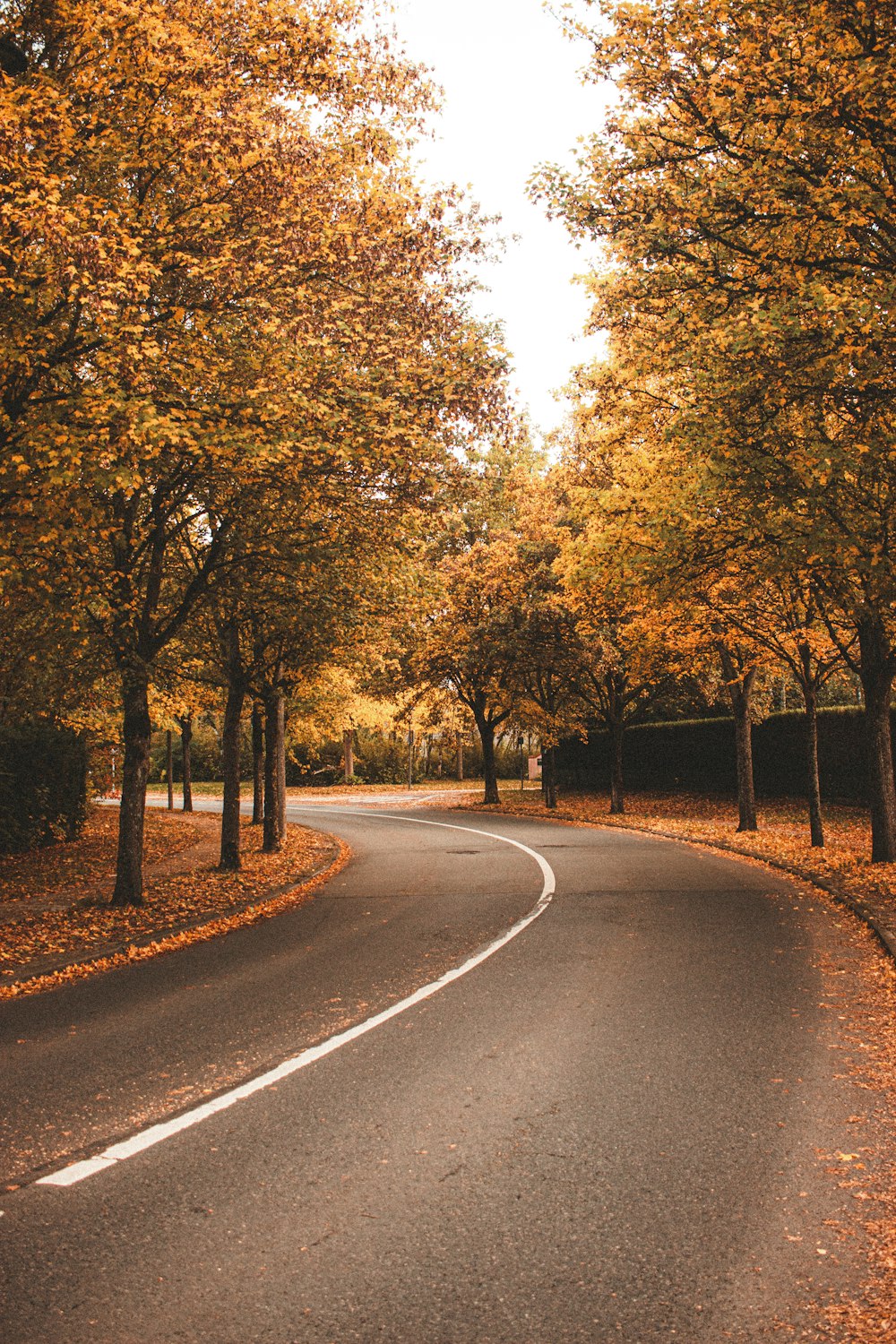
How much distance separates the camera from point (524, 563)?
3172 centimetres

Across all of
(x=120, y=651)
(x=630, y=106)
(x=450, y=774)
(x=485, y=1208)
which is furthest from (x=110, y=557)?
(x=450, y=774)

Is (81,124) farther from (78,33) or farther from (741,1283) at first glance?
(741,1283)

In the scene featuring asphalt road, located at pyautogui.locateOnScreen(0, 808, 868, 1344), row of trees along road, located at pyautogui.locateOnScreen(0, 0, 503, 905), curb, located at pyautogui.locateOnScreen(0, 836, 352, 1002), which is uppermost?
row of trees along road, located at pyautogui.locateOnScreen(0, 0, 503, 905)

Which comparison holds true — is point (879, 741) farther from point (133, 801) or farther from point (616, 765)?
point (616, 765)

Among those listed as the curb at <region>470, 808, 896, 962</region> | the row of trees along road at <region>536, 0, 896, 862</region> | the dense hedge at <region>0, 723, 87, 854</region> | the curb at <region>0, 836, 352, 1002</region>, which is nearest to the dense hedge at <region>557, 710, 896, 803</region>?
the curb at <region>470, 808, 896, 962</region>

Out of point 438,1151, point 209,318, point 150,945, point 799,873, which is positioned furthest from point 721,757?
point 438,1151

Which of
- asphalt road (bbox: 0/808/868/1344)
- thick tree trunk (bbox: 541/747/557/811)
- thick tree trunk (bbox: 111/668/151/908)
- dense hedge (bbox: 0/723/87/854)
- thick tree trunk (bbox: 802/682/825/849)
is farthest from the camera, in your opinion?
thick tree trunk (bbox: 541/747/557/811)

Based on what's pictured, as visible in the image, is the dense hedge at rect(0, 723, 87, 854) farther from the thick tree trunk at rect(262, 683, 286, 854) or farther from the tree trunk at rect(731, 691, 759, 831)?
the tree trunk at rect(731, 691, 759, 831)

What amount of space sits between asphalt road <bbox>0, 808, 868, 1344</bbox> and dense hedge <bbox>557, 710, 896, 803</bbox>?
2022 cm

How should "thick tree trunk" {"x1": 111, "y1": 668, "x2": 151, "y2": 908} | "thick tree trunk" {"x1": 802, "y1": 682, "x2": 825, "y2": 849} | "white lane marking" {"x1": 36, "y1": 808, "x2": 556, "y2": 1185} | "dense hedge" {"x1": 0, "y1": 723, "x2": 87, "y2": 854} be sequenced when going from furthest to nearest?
"dense hedge" {"x1": 0, "y1": 723, "x2": 87, "y2": 854}
"thick tree trunk" {"x1": 802, "y1": 682, "x2": 825, "y2": 849}
"thick tree trunk" {"x1": 111, "y1": 668, "x2": 151, "y2": 908}
"white lane marking" {"x1": 36, "y1": 808, "x2": 556, "y2": 1185}

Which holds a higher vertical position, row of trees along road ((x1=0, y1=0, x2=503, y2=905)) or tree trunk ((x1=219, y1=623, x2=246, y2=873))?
row of trees along road ((x1=0, y1=0, x2=503, y2=905))

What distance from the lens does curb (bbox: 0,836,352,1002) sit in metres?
8.80

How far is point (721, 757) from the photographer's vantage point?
34.3 meters

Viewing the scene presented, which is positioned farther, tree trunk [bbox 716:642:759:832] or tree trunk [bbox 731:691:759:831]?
tree trunk [bbox 731:691:759:831]
